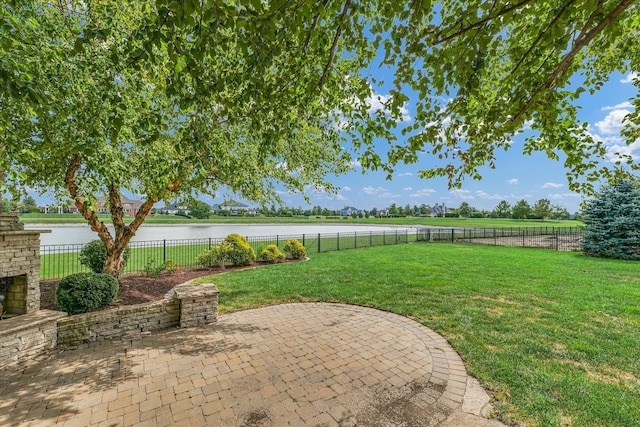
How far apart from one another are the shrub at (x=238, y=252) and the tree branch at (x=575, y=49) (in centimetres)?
966

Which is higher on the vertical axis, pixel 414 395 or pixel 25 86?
pixel 25 86

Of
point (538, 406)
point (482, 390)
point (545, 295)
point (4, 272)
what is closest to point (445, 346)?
point (482, 390)

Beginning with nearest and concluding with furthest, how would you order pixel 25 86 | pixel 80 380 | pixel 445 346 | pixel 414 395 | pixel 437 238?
1. pixel 25 86
2. pixel 414 395
3. pixel 80 380
4. pixel 445 346
5. pixel 437 238

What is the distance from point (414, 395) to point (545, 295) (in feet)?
19.2

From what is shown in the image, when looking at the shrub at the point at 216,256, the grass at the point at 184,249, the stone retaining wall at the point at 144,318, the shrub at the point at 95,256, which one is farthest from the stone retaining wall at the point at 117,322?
the shrub at the point at 216,256

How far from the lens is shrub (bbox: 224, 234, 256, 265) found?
10875mm

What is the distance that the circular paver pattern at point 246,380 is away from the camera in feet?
8.85

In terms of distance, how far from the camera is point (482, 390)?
3104 mm

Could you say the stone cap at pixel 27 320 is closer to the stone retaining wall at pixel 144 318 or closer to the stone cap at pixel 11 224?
the stone retaining wall at pixel 144 318

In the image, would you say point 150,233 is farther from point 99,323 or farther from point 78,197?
point 99,323

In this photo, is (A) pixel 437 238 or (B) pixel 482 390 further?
(A) pixel 437 238

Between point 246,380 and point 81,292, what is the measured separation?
3410 mm

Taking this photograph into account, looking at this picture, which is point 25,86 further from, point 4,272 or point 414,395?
point 414,395

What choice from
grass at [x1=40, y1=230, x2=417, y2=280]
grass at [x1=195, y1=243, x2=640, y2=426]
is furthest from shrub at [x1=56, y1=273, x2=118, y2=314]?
grass at [x1=40, y1=230, x2=417, y2=280]
